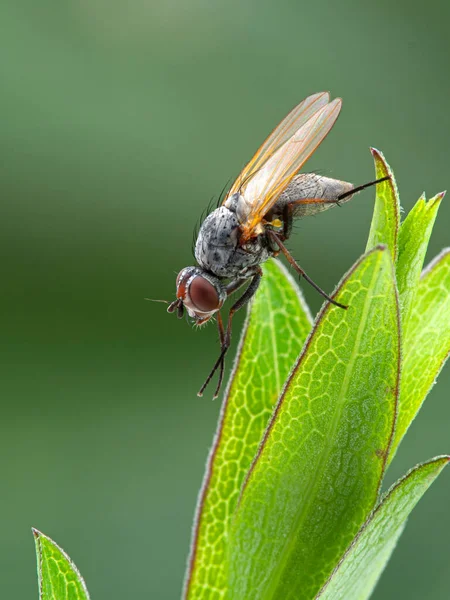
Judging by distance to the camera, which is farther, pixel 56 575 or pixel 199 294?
pixel 199 294

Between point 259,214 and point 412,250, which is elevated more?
point 259,214

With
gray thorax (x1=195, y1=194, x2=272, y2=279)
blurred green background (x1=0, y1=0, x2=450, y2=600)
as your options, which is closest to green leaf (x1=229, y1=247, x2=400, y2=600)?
gray thorax (x1=195, y1=194, x2=272, y2=279)

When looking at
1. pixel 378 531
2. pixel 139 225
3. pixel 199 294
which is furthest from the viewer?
pixel 139 225

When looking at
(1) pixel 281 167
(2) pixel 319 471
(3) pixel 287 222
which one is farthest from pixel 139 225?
(2) pixel 319 471

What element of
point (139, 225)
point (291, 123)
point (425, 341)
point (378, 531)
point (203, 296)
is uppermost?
point (139, 225)

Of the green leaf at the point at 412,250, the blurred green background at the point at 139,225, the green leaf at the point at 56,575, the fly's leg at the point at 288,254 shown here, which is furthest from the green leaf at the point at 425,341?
the blurred green background at the point at 139,225

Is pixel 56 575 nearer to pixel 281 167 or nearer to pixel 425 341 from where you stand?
pixel 425 341

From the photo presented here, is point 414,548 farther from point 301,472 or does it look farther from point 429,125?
point 301,472
